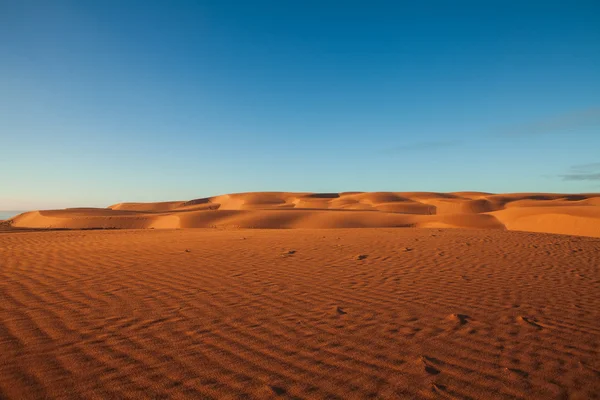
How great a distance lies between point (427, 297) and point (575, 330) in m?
1.95

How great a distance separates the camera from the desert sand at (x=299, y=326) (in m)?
3.00

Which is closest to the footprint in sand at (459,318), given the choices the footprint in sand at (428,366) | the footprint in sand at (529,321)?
the footprint in sand at (529,321)

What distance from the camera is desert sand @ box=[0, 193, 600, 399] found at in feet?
9.84

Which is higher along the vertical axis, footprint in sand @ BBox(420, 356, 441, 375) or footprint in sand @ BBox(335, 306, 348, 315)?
footprint in sand @ BBox(335, 306, 348, 315)

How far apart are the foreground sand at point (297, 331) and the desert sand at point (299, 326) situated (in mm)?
20

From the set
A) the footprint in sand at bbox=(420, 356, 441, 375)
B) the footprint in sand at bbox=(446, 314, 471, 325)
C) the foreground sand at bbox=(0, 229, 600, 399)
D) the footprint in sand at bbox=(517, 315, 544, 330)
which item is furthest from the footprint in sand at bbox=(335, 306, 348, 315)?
the footprint in sand at bbox=(517, 315, 544, 330)

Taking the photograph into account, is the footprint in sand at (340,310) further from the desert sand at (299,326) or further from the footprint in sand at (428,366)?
the footprint in sand at (428,366)

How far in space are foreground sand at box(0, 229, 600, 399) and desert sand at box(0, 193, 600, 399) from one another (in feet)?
0.07

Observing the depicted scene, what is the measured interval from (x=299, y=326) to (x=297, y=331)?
0.56 feet

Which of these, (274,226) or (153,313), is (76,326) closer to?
(153,313)

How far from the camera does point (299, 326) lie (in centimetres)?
433

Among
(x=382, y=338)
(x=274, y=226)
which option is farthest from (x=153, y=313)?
(x=274, y=226)

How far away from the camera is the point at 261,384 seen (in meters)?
2.96

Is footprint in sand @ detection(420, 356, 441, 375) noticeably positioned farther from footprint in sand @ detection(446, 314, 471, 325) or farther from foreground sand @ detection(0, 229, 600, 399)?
footprint in sand @ detection(446, 314, 471, 325)
